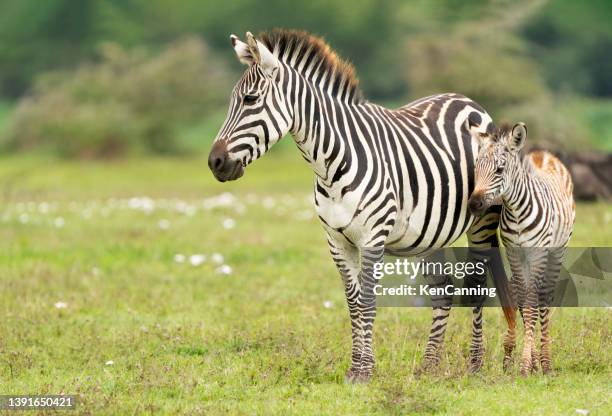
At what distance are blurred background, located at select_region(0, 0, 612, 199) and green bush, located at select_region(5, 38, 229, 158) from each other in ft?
0.17

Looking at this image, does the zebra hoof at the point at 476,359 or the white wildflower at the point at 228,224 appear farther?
the white wildflower at the point at 228,224

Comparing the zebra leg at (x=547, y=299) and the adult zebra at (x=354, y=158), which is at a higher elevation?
the adult zebra at (x=354, y=158)

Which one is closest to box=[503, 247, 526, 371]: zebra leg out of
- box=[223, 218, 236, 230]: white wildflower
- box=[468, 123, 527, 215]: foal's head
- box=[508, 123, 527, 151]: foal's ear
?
box=[468, 123, 527, 215]: foal's head

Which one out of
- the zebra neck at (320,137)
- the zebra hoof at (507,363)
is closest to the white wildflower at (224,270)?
the zebra neck at (320,137)

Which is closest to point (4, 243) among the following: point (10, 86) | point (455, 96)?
point (455, 96)

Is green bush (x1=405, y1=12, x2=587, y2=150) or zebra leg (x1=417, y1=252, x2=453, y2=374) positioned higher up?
green bush (x1=405, y1=12, x2=587, y2=150)

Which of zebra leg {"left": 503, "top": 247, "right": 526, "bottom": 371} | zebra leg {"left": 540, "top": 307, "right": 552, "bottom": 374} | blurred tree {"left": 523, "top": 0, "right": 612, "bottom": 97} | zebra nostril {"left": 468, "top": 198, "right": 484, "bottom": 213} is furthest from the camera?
blurred tree {"left": 523, "top": 0, "right": 612, "bottom": 97}

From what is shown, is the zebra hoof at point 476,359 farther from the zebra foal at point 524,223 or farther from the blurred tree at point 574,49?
the blurred tree at point 574,49

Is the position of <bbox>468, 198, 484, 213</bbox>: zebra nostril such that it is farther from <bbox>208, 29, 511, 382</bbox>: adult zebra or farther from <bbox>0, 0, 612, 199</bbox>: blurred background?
<bbox>0, 0, 612, 199</bbox>: blurred background

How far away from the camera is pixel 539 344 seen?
724cm

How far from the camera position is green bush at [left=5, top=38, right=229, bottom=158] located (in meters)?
30.9

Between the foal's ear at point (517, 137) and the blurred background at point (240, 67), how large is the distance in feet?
27.2

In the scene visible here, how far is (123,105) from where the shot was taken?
107ft

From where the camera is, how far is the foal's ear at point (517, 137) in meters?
6.44
